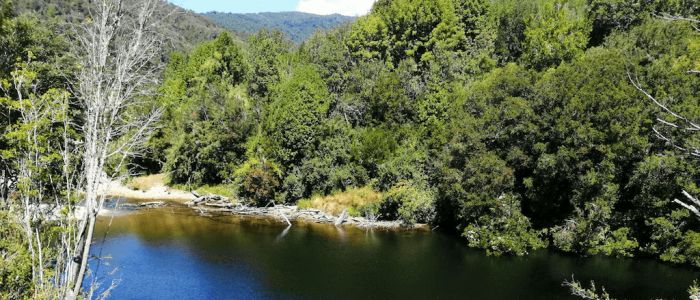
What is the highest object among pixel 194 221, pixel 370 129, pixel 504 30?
pixel 504 30

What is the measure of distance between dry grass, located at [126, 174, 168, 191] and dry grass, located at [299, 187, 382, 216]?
23.0m

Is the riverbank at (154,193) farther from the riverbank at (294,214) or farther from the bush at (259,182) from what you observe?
the bush at (259,182)

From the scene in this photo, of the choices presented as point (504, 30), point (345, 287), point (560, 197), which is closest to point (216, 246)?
point (345, 287)

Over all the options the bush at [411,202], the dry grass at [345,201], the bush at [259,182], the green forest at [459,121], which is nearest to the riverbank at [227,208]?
the dry grass at [345,201]

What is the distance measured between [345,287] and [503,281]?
9.84m

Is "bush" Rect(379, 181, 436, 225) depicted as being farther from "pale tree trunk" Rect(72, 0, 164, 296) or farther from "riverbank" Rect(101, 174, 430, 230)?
"pale tree trunk" Rect(72, 0, 164, 296)

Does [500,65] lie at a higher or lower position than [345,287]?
higher

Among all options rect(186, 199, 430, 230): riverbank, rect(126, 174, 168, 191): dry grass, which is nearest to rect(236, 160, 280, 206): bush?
rect(186, 199, 430, 230): riverbank

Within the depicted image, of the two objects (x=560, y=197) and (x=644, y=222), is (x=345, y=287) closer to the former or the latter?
(x=560, y=197)

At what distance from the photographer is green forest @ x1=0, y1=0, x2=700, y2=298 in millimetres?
32625

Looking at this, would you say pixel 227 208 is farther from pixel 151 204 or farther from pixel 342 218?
pixel 342 218

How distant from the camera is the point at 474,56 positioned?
190ft

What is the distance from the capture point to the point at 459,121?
141ft

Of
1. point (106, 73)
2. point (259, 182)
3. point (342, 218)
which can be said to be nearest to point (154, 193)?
point (259, 182)
